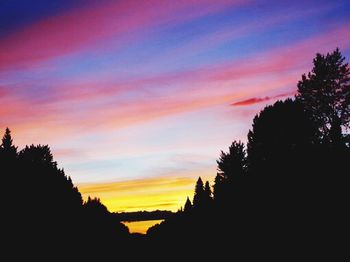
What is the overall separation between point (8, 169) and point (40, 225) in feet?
22.5

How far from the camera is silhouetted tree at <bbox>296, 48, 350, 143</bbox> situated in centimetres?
5407

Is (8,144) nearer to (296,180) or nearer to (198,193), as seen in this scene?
(296,180)

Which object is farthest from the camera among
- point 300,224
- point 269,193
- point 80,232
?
point 80,232

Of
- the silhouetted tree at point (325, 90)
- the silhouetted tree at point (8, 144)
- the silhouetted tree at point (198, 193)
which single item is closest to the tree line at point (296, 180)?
the silhouetted tree at point (325, 90)

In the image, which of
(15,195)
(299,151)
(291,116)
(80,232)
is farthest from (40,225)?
(291,116)

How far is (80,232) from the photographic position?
201ft

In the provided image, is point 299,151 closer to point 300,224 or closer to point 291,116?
point 291,116

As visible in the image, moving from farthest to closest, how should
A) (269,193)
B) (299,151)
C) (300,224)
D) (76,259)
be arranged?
(76,259), (299,151), (269,193), (300,224)

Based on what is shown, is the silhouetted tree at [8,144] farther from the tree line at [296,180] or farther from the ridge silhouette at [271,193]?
the tree line at [296,180]

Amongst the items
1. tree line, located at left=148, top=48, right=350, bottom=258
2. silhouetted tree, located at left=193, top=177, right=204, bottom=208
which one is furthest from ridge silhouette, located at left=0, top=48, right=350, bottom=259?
silhouetted tree, located at left=193, top=177, right=204, bottom=208

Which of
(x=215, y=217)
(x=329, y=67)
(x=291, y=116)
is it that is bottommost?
(x=215, y=217)

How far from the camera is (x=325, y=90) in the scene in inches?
2168

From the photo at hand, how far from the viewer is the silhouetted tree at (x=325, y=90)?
177ft

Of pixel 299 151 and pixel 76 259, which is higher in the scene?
pixel 299 151
